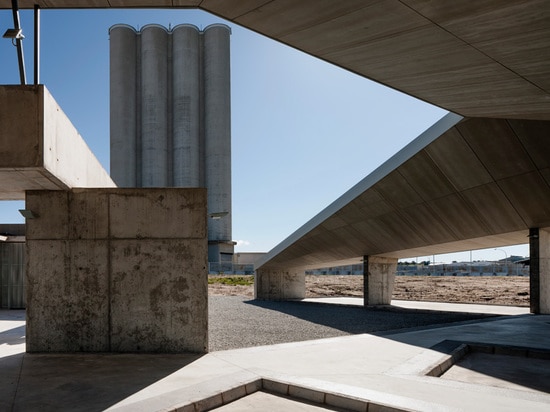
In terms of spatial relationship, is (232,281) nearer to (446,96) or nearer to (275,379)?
(446,96)

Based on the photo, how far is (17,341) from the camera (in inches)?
401

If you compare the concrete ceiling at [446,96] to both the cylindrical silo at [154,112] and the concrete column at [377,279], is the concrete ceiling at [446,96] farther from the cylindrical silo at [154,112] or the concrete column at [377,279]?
the cylindrical silo at [154,112]

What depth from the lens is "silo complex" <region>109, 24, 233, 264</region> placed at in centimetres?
5831

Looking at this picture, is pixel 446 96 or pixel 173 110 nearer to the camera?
pixel 446 96

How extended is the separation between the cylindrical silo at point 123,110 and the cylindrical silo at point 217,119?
1008cm

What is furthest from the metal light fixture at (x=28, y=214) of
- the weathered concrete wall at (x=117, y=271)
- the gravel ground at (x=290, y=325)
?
the gravel ground at (x=290, y=325)

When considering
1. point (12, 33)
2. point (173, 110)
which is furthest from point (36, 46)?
point (173, 110)

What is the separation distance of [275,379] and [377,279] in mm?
17481

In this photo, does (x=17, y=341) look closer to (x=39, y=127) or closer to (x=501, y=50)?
(x=39, y=127)

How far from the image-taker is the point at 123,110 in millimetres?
58875

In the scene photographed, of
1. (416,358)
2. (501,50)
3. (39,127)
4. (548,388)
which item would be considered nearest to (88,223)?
(39,127)

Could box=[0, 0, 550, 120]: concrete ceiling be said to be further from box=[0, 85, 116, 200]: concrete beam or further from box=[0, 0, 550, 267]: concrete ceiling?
box=[0, 85, 116, 200]: concrete beam

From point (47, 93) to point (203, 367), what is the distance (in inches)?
200

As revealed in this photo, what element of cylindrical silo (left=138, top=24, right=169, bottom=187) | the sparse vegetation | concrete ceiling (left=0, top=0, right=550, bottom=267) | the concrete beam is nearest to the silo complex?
cylindrical silo (left=138, top=24, right=169, bottom=187)
